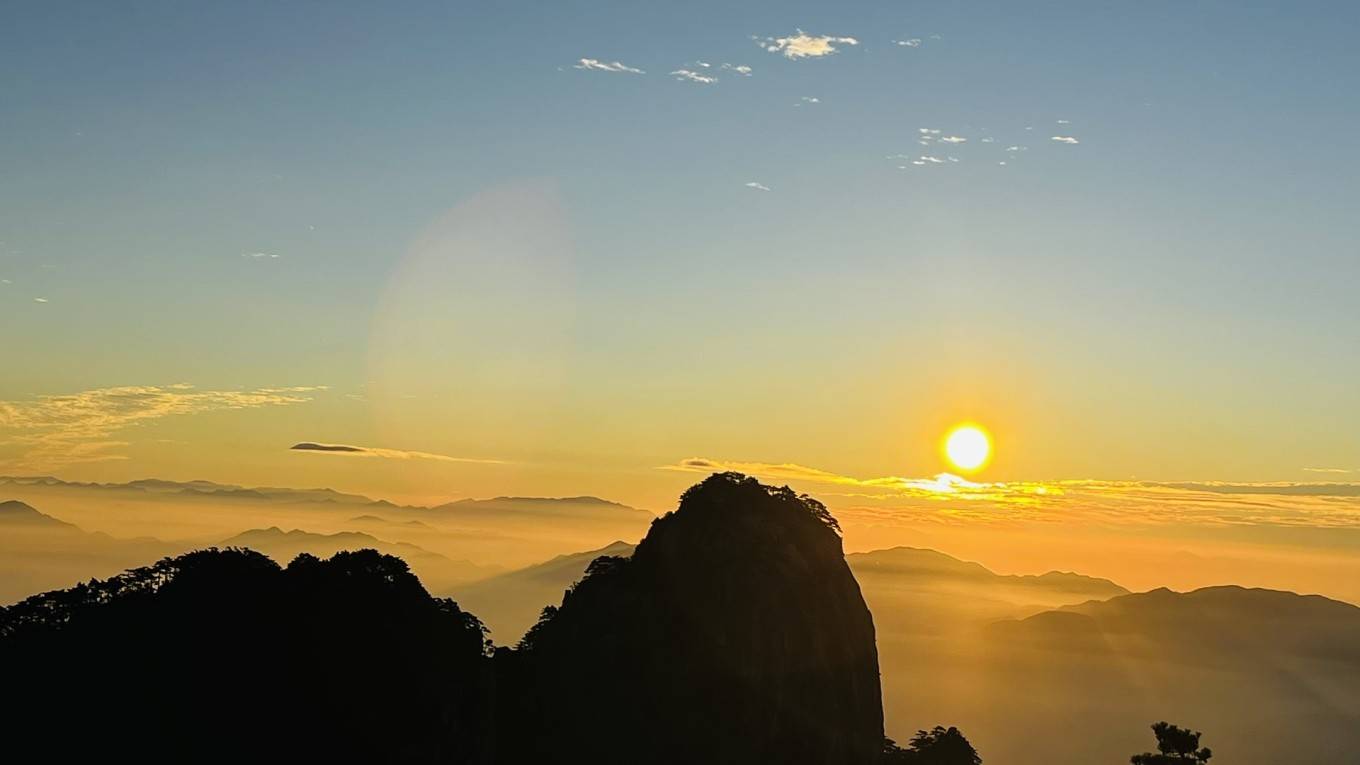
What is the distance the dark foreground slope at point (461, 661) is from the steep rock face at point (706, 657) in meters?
0.17

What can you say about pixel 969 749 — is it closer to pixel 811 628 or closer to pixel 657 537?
pixel 811 628

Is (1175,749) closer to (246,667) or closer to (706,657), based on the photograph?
(706,657)

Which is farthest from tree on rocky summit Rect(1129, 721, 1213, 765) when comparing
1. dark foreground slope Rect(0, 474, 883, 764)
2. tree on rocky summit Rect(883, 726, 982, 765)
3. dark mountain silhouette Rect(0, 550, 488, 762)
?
dark mountain silhouette Rect(0, 550, 488, 762)

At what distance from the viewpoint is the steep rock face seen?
Answer: 95.4 metres

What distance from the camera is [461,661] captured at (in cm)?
7331

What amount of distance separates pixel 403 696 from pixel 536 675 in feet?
97.7

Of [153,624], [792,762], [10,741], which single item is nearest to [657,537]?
[792,762]

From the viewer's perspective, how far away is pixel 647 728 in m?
96.5

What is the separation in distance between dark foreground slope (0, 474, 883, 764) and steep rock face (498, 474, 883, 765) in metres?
0.17

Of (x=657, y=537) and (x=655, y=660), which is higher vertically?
(x=657, y=537)

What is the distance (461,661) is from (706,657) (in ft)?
98.4

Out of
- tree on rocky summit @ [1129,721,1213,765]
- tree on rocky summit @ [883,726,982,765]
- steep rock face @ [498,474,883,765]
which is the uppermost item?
steep rock face @ [498,474,883,765]

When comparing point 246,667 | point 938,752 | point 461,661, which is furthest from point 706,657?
point 246,667

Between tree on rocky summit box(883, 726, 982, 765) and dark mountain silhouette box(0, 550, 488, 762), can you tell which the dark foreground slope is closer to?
dark mountain silhouette box(0, 550, 488, 762)
